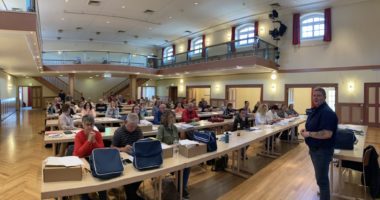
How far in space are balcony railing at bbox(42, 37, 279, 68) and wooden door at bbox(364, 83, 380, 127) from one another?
4391 millimetres

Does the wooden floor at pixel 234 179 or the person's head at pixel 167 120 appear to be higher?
the person's head at pixel 167 120

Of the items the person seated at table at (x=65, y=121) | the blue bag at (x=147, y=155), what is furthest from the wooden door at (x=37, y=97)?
the blue bag at (x=147, y=155)

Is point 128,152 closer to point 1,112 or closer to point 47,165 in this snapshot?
point 47,165

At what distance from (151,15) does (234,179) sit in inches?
457

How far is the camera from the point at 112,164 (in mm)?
2416

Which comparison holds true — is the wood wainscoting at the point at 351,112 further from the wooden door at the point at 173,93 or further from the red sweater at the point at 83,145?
the wooden door at the point at 173,93

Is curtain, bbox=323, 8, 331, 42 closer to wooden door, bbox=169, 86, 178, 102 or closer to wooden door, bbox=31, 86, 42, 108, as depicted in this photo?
wooden door, bbox=169, 86, 178, 102

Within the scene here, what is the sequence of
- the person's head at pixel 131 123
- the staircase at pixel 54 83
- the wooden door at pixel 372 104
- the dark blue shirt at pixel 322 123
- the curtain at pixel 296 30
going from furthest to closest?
the staircase at pixel 54 83 < the curtain at pixel 296 30 < the wooden door at pixel 372 104 < the person's head at pixel 131 123 < the dark blue shirt at pixel 322 123

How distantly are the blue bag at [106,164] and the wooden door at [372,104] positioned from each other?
11871 mm

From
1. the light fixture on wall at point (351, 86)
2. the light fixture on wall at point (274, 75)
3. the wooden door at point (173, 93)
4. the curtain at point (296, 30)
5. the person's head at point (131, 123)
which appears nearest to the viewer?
the person's head at point (131, 123)

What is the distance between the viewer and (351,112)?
1133 centimetres

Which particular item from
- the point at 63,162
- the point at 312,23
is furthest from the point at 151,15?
the point at 63,162

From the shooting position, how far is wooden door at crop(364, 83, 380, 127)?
10695 millimetres

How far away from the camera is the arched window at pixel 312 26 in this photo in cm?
1211
